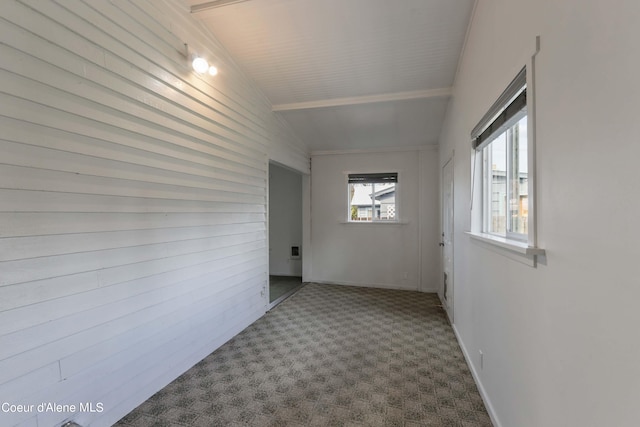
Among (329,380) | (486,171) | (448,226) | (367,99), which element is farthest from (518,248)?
(367,99)

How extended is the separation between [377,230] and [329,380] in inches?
125

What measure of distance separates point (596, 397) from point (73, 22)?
9.23 ft

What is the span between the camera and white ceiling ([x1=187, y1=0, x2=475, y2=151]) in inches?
92.7

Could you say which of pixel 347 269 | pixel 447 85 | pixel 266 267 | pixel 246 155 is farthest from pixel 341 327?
pixel 447 85

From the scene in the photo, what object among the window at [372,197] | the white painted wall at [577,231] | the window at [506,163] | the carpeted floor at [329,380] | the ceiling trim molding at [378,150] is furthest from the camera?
the window at [372,197]

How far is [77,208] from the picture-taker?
1569 millimetres

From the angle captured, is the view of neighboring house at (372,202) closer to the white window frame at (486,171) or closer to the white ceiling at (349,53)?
the white ceiling at (349,53)

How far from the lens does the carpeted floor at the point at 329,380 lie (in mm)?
1861

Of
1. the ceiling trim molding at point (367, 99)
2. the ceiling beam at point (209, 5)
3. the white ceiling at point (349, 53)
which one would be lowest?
the ceiling trim molding at point (367, 99)

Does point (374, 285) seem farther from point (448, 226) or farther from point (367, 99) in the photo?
point (367, 99)

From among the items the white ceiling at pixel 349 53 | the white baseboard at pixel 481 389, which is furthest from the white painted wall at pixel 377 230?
the white baseboard at pixel 481 389

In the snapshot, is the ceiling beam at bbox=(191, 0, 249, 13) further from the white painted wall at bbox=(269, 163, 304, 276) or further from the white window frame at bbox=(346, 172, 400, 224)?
the white painted wall at bbox=(269, 163, 304, 276)

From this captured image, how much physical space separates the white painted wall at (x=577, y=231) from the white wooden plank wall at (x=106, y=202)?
2.30 metres

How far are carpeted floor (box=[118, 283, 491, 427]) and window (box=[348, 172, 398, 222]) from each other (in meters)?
2.03
